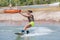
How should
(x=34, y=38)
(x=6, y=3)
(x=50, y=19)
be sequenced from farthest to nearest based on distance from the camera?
1. (x=6, y=3)
2. (x=50, y=19)
3. (x=34, y=38)

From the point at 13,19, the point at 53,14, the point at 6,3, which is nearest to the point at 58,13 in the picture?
the point at 53,14

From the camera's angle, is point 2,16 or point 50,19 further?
point 2,16

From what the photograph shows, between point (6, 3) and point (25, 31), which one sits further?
point (6, 3)

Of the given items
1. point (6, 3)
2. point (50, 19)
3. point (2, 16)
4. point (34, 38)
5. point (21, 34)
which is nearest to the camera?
point (34, 38)

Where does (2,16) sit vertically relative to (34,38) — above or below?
below

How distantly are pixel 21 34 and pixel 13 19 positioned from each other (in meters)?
15.3

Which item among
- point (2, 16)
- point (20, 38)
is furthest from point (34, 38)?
point (2, 16)

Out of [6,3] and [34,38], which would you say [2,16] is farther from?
[34,38]

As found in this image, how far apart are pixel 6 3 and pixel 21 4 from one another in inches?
117

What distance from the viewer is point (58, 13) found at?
3300cm

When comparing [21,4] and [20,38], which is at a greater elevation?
[20,38]

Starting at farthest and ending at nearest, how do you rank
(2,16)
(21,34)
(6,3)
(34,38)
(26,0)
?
(26,0) → (6,3) → (2,16) → (21,34) → (34,38)

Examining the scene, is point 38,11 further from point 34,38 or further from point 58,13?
point 34,38

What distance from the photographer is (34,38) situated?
15570 mm
